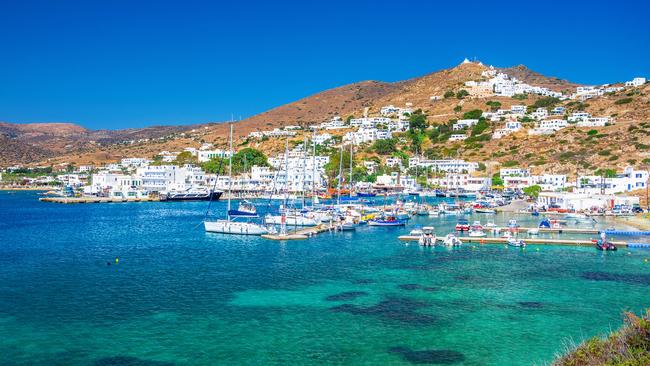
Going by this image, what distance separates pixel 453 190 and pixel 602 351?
11468 cm

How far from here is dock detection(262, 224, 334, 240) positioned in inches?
2000

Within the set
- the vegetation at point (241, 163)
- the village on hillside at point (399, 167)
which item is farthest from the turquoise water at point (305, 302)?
the vegetation at point (241, 163)

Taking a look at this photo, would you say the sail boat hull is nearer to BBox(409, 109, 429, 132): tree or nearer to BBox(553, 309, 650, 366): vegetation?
BBox(553, 309, 650, 366): vegetation

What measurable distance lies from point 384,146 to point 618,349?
145 meters

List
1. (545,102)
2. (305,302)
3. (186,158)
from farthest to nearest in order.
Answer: (186,158) → (545,102) → (305,302)

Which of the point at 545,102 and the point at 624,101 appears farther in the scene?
the point at 545,102

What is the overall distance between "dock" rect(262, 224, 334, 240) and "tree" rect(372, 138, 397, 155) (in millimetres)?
97922

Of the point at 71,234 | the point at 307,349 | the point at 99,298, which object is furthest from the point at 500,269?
the point at 71,234

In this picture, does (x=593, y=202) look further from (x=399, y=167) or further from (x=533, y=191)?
(x=399, y=167)

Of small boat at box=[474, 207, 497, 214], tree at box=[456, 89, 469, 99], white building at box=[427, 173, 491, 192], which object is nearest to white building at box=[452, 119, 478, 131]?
tree at box=[456, 89, 469, 99]

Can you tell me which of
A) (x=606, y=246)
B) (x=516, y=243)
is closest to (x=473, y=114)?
(x=516, y=243)

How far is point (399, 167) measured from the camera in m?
142

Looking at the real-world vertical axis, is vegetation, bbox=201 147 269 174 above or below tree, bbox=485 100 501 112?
below

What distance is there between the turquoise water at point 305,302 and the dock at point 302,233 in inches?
75.0
